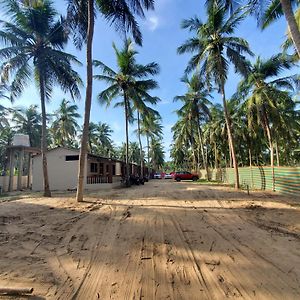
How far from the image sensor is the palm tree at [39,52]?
15.5 m

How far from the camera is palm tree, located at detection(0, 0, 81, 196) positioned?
15477mm

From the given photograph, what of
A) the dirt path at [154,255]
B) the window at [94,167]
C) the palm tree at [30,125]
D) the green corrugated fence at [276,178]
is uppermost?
the palm tree at [30,125]

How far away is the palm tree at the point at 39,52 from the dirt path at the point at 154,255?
10.1m

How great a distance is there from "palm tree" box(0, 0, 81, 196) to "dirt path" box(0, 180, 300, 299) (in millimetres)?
10123

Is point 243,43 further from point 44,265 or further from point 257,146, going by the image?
point 44,265

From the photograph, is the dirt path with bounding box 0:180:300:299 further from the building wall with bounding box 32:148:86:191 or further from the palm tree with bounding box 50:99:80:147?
the palm tree with bounding box 50:99:80:147

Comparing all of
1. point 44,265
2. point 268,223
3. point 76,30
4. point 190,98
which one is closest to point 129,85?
point 76,30

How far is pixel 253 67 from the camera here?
2105cm

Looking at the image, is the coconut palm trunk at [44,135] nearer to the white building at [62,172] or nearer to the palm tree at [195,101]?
the white building at [62,172]

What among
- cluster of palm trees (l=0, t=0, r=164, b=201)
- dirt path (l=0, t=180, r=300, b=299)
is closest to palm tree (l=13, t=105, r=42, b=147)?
cluster of palm trees (l=0, t=0, r=164, b=201)

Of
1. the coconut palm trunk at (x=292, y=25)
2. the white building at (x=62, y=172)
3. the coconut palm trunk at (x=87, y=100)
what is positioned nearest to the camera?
the coconut palm trunk at (x=292, y=25)

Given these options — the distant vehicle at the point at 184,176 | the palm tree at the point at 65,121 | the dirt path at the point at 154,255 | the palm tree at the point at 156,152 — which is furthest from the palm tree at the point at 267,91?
the palm tree at the point at 156,152

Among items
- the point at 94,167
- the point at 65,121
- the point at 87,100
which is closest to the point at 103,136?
the point at 65,121

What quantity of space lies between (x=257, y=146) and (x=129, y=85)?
16.9 metres
